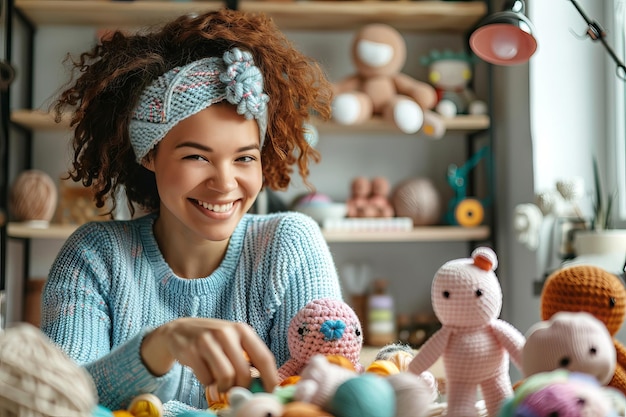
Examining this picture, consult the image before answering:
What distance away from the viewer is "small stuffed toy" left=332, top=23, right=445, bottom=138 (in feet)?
8.25

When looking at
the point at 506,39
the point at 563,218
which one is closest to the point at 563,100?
the point at 563,218

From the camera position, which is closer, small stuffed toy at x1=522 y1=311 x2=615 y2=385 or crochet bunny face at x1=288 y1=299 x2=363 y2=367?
small stuffed toy at x1=522 y1=311 x2=615 y2=385

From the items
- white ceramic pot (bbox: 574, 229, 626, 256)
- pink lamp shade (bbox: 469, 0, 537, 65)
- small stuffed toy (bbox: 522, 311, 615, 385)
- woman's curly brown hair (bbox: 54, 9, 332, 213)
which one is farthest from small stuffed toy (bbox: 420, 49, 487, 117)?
small stuffed toy (bbox: 522, 311, 615, 385)

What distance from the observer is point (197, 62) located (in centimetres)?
108

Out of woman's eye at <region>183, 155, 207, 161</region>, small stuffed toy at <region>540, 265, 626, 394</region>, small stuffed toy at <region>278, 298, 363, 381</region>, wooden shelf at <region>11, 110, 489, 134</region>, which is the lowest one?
small stuffed toy at <region>278, 298, 363, 381</region>

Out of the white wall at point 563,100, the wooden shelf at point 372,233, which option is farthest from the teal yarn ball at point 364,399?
the wooden shelf at point 372,233

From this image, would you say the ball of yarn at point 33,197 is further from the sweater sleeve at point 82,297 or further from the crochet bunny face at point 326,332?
the crochet bunny face at point 326,332

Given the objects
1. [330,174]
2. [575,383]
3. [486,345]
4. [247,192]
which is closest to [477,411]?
[486,345]

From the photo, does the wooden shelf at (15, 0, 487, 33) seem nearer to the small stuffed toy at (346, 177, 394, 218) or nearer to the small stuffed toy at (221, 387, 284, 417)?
the small stuffed toy at (346, 177, 394, 218)

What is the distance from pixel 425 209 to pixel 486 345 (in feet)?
6.67

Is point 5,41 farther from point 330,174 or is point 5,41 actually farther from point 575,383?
point 575,383

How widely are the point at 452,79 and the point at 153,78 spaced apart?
1.76 m

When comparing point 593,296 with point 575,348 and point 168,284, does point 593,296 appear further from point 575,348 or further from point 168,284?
point 168,284

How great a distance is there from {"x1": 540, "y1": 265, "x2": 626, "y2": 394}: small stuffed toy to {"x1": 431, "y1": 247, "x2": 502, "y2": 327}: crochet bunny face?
0.20ft
